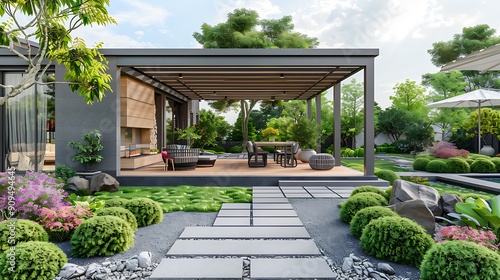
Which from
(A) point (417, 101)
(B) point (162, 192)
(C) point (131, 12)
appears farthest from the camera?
(A) point (417, 101)

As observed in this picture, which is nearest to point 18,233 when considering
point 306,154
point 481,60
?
point 481,60

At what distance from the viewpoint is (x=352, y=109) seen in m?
26.6

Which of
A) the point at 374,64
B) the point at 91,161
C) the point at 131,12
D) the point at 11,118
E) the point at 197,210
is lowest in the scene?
the point at 197,210

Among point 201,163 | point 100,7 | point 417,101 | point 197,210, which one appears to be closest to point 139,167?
point 201,163

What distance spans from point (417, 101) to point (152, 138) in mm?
22141

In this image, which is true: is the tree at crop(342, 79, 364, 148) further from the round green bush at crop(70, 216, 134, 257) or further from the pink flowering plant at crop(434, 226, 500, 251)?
the round green bush at crop(70, 216, 134, 257)

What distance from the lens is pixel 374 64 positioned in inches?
352

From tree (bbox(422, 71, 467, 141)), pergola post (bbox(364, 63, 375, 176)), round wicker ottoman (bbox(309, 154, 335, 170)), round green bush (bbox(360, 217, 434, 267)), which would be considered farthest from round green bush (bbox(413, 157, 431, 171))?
tree (bbox(422, 71, 467, 141))

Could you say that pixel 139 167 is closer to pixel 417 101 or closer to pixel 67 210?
pixel 67 210

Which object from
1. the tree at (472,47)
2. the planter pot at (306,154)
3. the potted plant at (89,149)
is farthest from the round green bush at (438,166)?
the tree at (472,47)

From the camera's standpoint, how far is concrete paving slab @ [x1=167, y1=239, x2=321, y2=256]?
12.4ft

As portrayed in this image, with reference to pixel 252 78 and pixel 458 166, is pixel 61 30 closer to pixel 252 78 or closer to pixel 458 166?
pixel 252 78

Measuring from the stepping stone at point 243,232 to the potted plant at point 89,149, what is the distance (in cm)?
506

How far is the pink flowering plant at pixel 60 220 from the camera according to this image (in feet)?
14.0
